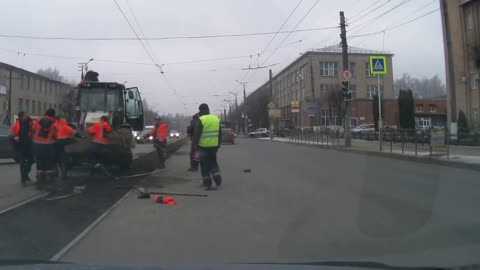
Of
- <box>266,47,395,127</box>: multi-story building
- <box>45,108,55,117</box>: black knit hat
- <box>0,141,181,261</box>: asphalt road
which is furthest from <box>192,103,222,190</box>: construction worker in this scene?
<box>266,47,395,127</box>: multi-story building

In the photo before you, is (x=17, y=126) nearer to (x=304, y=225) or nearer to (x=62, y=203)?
(x=62, y=203)

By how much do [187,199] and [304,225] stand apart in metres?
3.03

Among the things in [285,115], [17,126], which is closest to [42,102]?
[285,115]

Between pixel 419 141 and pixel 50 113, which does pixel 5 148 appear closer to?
pixel 50 113

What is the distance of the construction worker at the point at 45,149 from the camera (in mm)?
10750

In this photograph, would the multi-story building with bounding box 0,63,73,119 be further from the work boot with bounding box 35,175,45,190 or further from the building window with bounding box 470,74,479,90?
the work boot with bounding box 35,175,45,190

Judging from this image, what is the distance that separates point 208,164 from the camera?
10.3 m

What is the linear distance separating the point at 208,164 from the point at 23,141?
4.78 meters

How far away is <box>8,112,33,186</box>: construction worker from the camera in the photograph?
11227mm

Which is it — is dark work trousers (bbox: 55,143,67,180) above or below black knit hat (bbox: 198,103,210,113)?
below

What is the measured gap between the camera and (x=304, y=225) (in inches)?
259

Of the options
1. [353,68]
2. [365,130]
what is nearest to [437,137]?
[365,130]

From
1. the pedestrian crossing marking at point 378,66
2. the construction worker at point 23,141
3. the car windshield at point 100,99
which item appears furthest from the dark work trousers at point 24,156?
the pedestrian crossing marking at point 378,66

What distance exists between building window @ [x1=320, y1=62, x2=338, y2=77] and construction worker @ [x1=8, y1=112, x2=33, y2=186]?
65172mm
